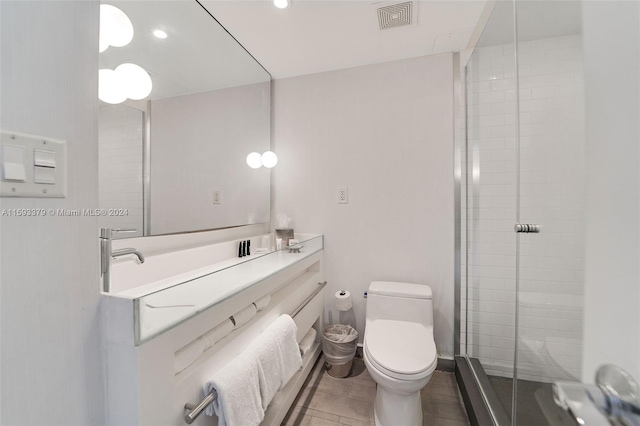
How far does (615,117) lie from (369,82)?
167 cm

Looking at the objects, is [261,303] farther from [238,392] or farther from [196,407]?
[196,407]

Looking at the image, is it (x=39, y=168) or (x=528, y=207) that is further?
(x=528, y=207)

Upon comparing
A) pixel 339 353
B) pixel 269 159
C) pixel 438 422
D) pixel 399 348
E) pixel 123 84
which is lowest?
pixel 438 422

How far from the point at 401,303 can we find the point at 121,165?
170 cm

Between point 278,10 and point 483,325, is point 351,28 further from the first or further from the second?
point 483,325

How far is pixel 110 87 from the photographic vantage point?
1026 millimetres

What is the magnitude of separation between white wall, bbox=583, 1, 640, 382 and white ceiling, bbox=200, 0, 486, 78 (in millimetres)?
1100

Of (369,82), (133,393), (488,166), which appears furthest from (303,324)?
(369,82)

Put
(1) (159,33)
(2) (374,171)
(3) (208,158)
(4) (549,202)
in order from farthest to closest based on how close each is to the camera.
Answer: (2) (374,171) < (3) (208,158) < (1) (159,33) < (4) (549,202)

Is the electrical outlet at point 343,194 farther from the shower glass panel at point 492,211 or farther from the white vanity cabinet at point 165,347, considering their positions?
the white vanity cabinet at point 165,347

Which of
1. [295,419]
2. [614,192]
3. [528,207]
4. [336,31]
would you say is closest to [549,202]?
[528,207]

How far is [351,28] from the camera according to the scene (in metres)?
1.58

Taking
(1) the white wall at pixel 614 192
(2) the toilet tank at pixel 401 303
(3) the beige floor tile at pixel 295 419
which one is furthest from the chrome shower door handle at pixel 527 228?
(3) the beige floor tile at pixel 295 419

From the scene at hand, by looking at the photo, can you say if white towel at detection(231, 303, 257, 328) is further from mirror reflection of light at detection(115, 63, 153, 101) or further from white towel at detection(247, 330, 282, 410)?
mirror reflection of light at detection(115, 63, 153, 101)
